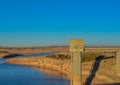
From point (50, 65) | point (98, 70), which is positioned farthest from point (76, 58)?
point (50, 65)

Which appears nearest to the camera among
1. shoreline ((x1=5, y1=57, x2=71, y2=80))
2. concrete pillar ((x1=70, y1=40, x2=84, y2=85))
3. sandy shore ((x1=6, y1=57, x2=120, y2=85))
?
concrete pillar ((x1=70, y1=40, x2=84, y2=85))

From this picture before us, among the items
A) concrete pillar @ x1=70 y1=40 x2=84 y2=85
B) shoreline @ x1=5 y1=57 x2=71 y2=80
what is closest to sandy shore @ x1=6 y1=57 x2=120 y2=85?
shoreline @ x1=5 y1=57 x2=71 y2=80

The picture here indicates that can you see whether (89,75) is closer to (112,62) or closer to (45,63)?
(112,62)

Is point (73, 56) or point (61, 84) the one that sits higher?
point (73, 56)


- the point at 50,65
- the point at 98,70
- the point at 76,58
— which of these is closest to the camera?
the point at 76,58

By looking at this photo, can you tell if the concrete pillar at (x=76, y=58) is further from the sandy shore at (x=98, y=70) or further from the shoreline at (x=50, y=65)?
the shoreline at (x=50, y=65)

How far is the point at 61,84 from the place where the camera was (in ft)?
168

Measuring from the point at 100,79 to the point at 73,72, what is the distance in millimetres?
7731

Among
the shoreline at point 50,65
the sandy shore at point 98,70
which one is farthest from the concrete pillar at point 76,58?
the shoreline at point 50,65

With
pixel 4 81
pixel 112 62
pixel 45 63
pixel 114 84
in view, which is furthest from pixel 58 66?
pixel 114 84

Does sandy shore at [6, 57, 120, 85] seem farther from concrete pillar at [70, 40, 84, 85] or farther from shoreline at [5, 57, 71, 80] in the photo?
concrete pillar at [70, 40, 84, 85]

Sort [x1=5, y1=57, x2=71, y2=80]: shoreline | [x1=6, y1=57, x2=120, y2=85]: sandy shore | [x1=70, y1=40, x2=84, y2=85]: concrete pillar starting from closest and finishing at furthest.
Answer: [x1=70, y1=40, x2=84, y2=85]: concrete pillar, [x1=6, y1=57, x2=120, y2=85]: sandy shore, [x1=5, y1=57, x2=71, y2=80]: shoreline

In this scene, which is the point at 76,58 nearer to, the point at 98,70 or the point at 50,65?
the point at 98,70

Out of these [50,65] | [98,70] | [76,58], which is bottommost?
[50,65]
